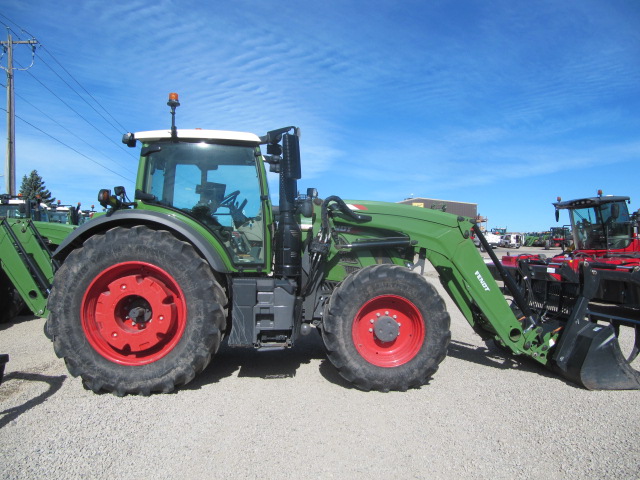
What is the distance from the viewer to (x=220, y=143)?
4008 mm

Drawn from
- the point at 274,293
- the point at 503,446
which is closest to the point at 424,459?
the point at 503,446

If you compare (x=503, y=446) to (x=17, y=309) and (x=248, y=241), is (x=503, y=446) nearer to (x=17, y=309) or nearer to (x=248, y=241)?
(x=248, y=241)

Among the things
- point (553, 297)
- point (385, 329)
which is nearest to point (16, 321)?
point (385, 329)

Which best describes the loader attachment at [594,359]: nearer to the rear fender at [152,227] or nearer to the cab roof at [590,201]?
the rear fender at [152,227]

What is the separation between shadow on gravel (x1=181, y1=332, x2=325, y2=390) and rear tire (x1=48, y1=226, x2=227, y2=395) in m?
0.42

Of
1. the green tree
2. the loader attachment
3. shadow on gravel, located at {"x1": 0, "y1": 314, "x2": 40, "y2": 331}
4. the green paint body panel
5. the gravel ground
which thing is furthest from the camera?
the green tree

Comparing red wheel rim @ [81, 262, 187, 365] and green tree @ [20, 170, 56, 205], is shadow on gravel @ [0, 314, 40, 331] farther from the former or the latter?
green tree @ [20, 170, 56, 205]

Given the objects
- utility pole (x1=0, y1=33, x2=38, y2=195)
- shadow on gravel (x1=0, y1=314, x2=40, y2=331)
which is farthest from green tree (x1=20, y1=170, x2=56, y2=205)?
shadow on gravel (x1=0, y1=314, x2=40, y2=331)

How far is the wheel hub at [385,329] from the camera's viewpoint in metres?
3.84

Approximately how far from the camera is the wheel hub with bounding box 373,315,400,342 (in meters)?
3.84

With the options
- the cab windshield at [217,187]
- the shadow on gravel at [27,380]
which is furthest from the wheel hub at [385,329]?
the shadow on gravel at [27,380]

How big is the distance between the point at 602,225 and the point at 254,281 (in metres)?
10.6

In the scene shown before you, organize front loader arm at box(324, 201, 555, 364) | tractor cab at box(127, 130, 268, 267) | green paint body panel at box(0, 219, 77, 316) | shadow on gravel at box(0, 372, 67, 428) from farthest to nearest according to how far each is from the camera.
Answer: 1. green paint body panel at box(0, 219, 77, 316)
2. front loader arm at box(324, 201, 555, 364)
3. tractor cab at box(127, 130, 268, 267)
4. shadow on gravel at box(0, 372, 67, 428)

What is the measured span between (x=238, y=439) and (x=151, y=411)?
2.81 feet
